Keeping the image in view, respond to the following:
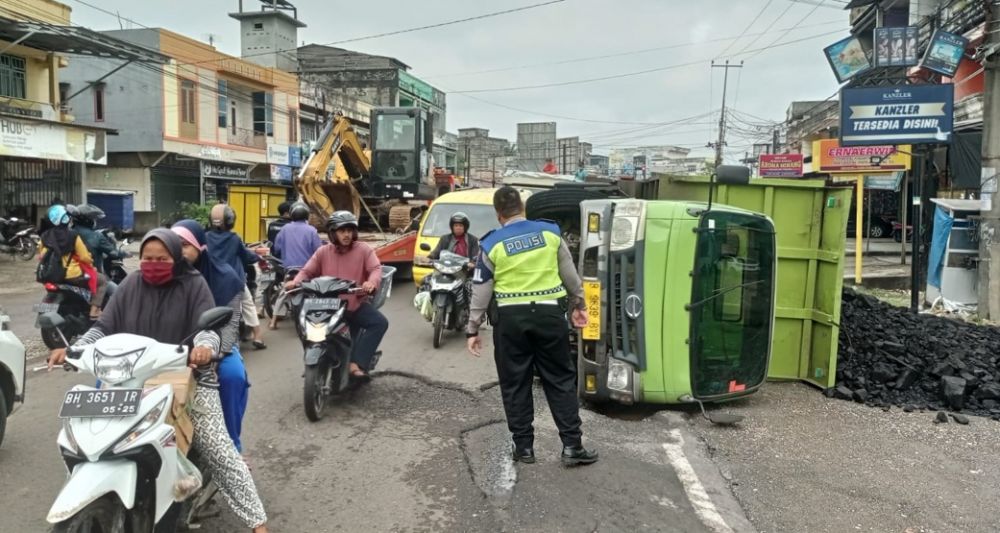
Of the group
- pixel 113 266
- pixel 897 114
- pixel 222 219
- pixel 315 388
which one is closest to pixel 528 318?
pixel 315 388

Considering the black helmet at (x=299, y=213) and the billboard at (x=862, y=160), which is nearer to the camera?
the black helmet at (x=299, y=213)

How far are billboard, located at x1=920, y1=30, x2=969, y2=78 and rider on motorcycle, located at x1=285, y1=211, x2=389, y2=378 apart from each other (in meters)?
10.5

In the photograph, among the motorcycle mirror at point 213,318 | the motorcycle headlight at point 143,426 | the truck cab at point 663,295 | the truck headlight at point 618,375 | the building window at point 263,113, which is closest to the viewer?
the motorcycle headlight at point 143,426

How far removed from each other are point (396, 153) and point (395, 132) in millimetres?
551

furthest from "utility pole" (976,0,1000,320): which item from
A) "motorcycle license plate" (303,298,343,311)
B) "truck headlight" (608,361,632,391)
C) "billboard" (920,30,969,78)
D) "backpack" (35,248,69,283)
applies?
"backpack" (35,248,69,283)

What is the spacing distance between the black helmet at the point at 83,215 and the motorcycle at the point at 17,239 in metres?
12.5

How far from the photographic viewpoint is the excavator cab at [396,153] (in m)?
17.6

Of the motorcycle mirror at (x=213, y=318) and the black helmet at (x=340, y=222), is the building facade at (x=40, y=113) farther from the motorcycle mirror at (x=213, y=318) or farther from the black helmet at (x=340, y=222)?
the motorcycle mirror at (x=213, y=318)

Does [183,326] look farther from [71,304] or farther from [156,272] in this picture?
[71,304]

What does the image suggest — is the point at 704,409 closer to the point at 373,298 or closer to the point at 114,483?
the point at 373,298

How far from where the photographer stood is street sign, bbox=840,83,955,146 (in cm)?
1004

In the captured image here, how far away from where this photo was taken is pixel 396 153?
17.6m

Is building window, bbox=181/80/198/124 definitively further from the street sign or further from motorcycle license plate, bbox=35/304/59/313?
the street sign

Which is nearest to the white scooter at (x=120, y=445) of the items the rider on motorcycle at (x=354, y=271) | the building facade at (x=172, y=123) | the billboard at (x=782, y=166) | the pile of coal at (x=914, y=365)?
the rider on motorcycle at (x=354, y=271)
